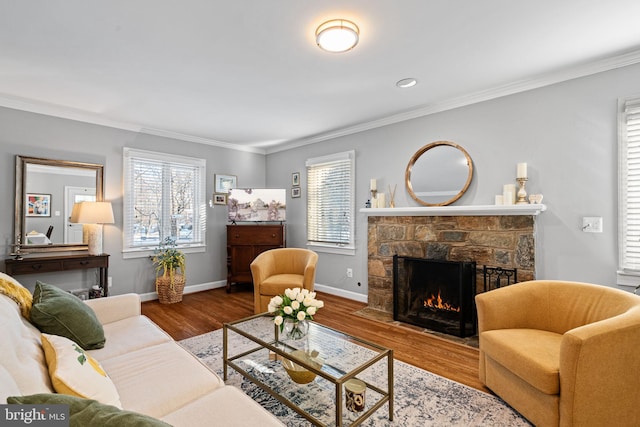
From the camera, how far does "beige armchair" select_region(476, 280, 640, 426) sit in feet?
5.10

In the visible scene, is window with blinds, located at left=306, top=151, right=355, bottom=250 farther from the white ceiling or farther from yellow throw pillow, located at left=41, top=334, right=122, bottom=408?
yellow throw pillow, located at left=41, top=334, right=122, bottom=408

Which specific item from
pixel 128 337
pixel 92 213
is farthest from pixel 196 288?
pixel 128 337

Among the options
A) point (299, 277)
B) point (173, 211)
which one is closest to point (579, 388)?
point (299, 277)

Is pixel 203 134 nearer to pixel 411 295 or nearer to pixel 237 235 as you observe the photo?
pixel 237 235

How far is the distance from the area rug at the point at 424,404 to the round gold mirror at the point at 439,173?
195 centimetres

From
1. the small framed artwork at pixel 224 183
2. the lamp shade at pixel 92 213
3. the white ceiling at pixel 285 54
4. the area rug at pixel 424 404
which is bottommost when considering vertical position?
the area rug at pixel 424 404

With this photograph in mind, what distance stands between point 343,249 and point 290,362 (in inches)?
109

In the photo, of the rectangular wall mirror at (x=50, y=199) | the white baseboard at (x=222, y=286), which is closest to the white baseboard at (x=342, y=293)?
the white baseboard at (x=222, y=286)

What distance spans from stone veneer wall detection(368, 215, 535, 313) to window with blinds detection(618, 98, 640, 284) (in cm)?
62

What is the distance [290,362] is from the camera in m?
1.94

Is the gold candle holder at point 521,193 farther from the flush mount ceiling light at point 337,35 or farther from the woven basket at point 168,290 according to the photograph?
the woven basket at point 168,290

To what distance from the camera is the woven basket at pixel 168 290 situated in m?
4.32

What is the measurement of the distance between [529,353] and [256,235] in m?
3.89

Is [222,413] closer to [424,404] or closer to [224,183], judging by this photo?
[424,404]
